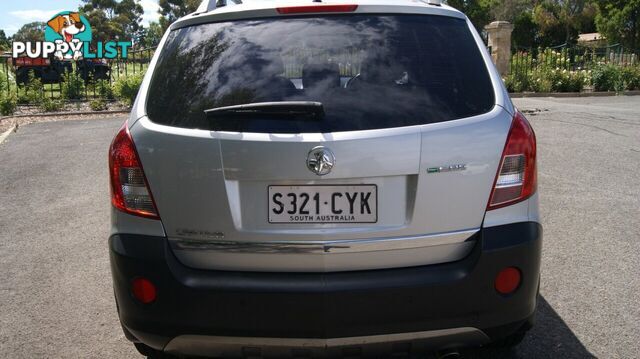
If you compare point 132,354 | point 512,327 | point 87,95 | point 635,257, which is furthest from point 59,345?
point 87,95

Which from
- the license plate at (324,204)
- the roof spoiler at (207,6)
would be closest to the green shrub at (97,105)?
the roof spoiler at (207,6)

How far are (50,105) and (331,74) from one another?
15.2 metres

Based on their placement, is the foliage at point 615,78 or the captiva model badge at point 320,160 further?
the foliage at point 615,78

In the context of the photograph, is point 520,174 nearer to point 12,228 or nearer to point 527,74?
point 12,228

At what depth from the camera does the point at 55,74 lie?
19875 millimetres

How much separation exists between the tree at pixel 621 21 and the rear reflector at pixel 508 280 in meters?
47.0

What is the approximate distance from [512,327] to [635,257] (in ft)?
8.78

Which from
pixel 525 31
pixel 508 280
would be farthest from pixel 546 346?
pixel 525 31

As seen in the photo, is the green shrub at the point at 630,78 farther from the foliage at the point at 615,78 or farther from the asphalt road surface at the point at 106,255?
the asphalt road surface at the point at 106,255

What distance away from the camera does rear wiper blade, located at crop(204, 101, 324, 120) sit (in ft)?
7.73

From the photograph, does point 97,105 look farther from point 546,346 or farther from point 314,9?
point 546,346

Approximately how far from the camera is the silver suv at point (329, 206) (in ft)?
7.66

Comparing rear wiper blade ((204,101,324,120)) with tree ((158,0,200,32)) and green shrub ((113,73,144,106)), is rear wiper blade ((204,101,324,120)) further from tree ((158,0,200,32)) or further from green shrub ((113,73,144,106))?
tree ((158,0,200,32))

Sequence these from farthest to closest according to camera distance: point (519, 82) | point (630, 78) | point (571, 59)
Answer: point (571, 59), point (630, 78), point (519, 82)
